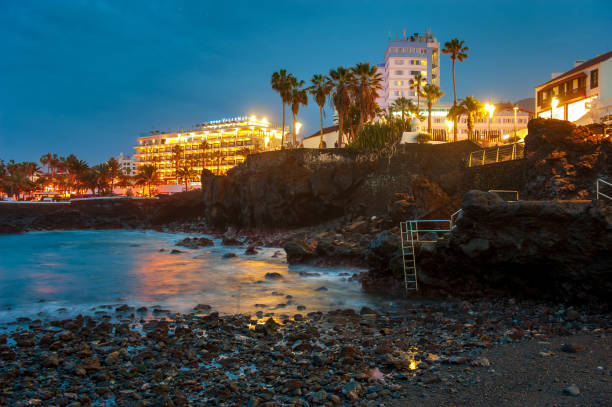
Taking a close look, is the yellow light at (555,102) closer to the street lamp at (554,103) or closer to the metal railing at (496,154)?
the street lamp at (554,103)

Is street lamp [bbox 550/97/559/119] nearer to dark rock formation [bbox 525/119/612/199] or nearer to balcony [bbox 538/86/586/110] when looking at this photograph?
balcony [bbox 538/86/586/110]

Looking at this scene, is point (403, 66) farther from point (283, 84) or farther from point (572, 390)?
point (572, 390)

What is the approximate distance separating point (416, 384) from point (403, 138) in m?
40.7

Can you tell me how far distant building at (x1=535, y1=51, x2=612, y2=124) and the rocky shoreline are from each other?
33.1 m

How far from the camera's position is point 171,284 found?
801 inches

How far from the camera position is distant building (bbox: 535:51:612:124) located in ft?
129

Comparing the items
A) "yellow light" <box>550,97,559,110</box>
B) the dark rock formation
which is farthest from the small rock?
"yellow light" <box>550,97,559,110</box>

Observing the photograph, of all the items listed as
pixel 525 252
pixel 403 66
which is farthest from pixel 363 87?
pixel 403 66

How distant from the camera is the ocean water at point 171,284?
15.0 meters

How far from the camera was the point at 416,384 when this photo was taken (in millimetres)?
6855

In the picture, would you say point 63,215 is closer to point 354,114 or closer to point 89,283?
point 354,114

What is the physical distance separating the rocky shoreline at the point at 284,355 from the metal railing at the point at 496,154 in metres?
20.6

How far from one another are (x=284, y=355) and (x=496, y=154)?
28.9 m

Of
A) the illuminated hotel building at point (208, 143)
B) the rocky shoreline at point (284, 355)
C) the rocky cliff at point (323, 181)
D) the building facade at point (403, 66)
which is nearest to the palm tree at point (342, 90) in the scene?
the rocky cliff at point (323, 181)
